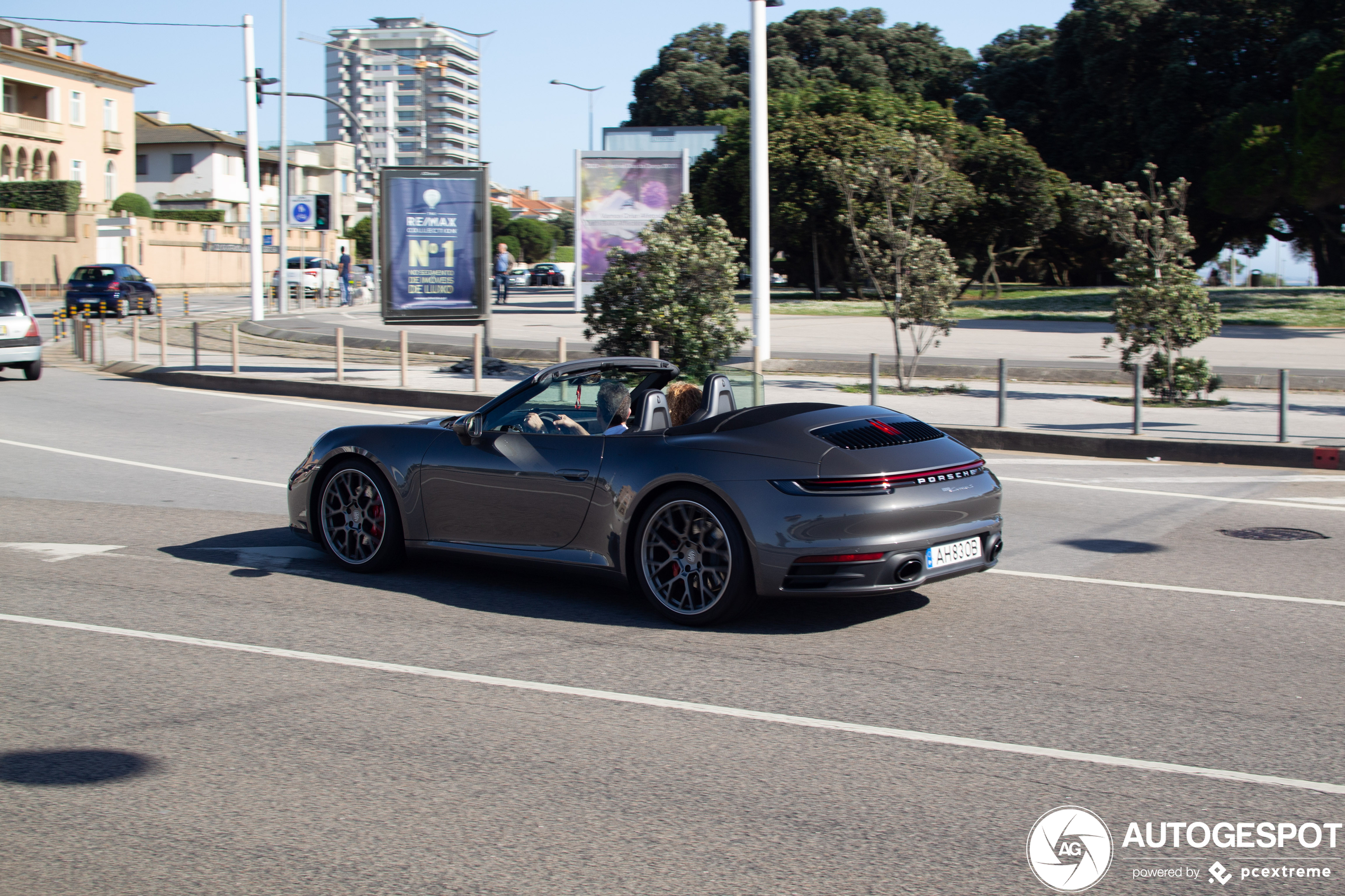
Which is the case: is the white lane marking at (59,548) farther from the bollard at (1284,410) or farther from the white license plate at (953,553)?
the bollard at (1284,410)

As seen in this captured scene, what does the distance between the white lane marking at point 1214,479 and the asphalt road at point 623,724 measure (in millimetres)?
3160

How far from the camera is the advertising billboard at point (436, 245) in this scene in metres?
21.5

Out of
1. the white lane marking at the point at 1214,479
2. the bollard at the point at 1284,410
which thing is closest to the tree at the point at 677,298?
the white lane marking at the point at 1214,479

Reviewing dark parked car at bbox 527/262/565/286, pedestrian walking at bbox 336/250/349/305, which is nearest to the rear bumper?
pedestrian walking at bbox 336/250/349/305

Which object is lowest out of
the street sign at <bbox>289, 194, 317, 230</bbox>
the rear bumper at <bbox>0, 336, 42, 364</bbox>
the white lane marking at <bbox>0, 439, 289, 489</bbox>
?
the white lane marking at <bbox>0, 439, 289, 489</bbox>

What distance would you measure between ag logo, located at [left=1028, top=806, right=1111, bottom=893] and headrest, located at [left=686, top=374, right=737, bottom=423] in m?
3.24

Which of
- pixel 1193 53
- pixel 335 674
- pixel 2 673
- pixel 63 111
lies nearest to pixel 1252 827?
pixel 335 674

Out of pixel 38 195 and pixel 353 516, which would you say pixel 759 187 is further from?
pixel 38 195

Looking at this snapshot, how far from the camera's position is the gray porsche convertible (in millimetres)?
5895

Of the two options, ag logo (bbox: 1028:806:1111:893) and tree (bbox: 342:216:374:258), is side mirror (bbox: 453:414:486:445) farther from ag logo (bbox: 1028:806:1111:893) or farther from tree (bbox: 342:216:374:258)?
tree (bbox: 342:216:374:258)

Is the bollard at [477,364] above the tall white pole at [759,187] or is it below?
below

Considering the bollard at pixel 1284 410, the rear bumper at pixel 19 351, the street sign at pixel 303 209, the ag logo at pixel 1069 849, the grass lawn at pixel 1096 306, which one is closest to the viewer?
the ag logo at pixel 1069 849

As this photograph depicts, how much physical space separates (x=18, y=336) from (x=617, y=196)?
13.5 m

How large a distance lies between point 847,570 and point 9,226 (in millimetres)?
66120
